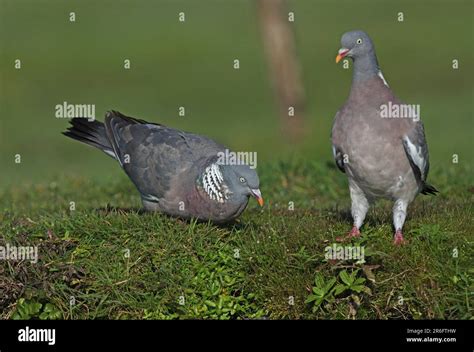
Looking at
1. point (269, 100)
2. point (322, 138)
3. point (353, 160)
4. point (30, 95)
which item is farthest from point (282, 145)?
point (353, 160)

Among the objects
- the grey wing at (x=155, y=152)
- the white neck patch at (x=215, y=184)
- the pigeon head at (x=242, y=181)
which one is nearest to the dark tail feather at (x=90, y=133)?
the grey wing at (x=155, y=152)

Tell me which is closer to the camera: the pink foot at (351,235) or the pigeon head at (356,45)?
the pink foot at (351,235)

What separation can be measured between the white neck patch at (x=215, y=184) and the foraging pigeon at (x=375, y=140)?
947 mm

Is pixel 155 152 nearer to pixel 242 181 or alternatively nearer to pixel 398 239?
pixel 242 181

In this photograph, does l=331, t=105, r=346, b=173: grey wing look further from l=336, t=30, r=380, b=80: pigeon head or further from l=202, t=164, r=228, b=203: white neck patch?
l=202, t=164, r=228, b=203: white neck patch

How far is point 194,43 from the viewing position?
32.2 metres

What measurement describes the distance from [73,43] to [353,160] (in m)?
25.9

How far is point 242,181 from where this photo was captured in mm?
7848

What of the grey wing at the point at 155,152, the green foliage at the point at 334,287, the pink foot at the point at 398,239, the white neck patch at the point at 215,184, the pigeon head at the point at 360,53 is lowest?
the green foliage at the point at 334,287

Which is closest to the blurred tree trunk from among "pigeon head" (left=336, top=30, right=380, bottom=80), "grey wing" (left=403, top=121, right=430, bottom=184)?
"pigeon head" (left=336, top=30, right=380, bottom=80)

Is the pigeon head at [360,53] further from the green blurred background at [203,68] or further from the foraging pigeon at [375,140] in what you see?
the green blurred background at [203,68]

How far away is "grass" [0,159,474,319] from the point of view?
7.48 m

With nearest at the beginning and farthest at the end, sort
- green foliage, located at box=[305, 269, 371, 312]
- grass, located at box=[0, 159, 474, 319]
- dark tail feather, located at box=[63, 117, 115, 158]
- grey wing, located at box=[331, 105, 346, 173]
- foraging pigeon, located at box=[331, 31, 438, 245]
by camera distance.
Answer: green foliage, located at box=[305, 269, 371, 312], grass, located at box=[0, 159, 474, 319], foraging pigeon, located at box=[331, 31, 438, 245], grey wing, located at box=[331, 105, 346, 173], dark tail feather, located at box=[63, 117, 115, 158]

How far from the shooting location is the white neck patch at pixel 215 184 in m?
7.92
